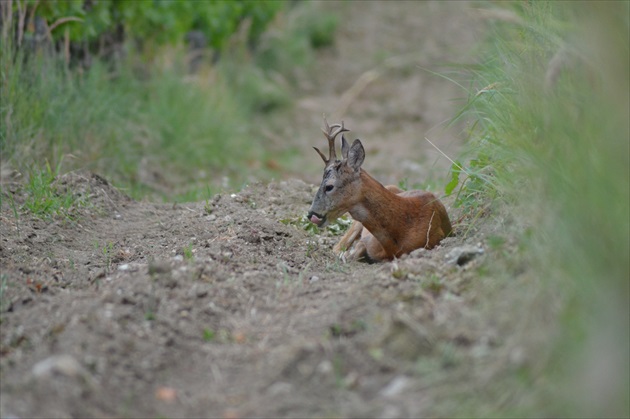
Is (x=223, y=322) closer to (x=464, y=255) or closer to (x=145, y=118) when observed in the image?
(x=464, y=255)

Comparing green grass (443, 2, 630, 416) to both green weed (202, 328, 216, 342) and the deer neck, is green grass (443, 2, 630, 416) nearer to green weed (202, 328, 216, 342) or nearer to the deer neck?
green weed (202, 328, 216, 342)

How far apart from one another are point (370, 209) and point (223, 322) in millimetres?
2213

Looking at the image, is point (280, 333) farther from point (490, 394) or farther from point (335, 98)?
point (335, 98)

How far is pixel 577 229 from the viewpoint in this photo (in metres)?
3.80

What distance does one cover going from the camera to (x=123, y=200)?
8039 mm

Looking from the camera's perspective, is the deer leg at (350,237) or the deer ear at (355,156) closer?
the deer ear at (355,156)

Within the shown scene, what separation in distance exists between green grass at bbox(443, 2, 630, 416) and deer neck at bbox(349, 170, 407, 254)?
162 centimetres

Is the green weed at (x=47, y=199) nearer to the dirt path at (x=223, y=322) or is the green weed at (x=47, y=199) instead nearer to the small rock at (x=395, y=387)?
the dirt path at (x=223, y=322)

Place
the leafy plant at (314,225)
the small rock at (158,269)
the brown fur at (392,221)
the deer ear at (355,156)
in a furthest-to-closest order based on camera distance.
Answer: the leafy plant at (314,225) < the deer ear at (355,156) < the brown fur at (392,221) < the small rock at (158,269)

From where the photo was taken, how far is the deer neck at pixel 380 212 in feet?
21.5

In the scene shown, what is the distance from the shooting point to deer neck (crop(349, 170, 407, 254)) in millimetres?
6566

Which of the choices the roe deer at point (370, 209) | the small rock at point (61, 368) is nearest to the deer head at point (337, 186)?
the roe deer at point (370, 209)

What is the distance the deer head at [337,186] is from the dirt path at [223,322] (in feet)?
0.84

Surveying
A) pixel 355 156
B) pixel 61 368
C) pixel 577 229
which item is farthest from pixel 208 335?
pixel 355 156
